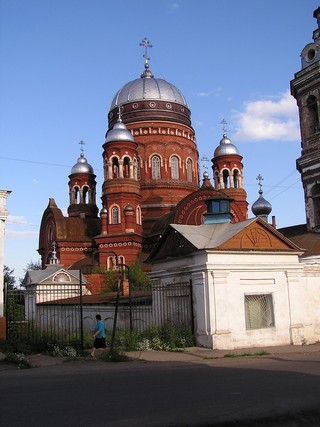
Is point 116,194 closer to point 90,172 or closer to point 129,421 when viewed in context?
point 90,172

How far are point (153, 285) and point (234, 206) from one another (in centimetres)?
2195

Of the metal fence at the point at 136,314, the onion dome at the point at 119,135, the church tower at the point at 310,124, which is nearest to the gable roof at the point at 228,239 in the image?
the metal fence at the point at 136,314

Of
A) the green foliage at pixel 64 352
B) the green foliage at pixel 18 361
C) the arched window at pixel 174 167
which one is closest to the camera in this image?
the green foliage at pixel 18 361

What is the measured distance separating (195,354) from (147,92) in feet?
119

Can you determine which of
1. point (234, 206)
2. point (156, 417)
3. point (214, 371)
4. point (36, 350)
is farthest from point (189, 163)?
point (156, 417)

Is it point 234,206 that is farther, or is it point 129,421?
point 234,206

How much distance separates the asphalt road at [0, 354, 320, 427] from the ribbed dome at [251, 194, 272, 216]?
97.0 ft

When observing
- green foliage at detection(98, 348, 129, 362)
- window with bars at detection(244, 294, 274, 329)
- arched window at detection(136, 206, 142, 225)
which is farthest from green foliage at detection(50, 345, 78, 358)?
arched window at detection(136, 206, 142, 225)

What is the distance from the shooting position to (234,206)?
128 ft

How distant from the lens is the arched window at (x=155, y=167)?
44.6 metres

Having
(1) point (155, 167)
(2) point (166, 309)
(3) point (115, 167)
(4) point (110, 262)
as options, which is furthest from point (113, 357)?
(1) point (155, 167)

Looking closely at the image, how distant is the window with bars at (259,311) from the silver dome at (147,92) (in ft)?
109

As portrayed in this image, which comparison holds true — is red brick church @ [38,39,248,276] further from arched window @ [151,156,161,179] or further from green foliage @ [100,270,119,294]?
green foliage @ [100,270,119,294]

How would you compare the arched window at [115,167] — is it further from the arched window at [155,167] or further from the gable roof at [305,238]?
the gable roof at [305,238]
